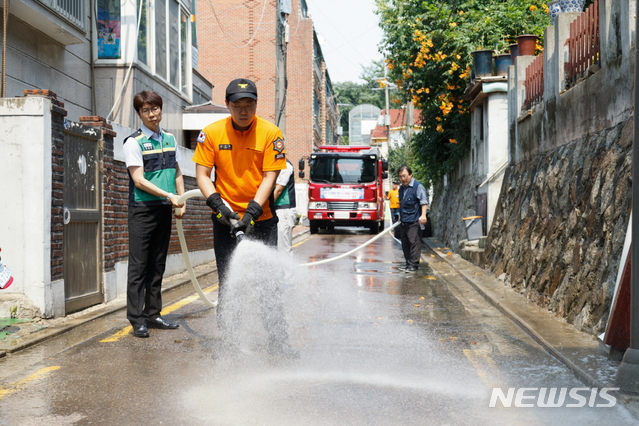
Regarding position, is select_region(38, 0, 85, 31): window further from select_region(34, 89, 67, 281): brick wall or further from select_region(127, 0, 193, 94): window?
select_region(34, 89, 67, 281): brick wall

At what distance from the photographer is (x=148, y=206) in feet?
23.9

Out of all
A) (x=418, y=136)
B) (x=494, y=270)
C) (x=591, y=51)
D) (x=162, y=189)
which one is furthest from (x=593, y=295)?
(x=418, y=136)

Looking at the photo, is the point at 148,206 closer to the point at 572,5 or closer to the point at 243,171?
the point at 243,171

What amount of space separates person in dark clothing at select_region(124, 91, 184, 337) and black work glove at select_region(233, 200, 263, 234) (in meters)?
1.40

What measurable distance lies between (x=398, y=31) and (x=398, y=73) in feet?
4.91

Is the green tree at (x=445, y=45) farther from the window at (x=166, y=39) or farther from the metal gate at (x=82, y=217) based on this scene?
the metal gate at (x=82, y=217)

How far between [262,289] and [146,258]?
1.87m

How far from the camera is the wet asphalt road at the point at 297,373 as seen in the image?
14.6 feet

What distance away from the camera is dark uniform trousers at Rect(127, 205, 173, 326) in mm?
7238

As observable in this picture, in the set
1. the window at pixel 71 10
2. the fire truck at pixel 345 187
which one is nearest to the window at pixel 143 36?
the window at pixel 71 10

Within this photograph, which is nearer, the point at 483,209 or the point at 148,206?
the point at 148,206

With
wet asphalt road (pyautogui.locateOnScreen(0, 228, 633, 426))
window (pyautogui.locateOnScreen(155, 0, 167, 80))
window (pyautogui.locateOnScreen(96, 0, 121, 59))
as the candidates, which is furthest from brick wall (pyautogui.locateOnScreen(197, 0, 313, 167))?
wet asphalt road (pyautogui.locateOnScreen(0, 228, 633, 426))

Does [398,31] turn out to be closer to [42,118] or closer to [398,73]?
[398,73]

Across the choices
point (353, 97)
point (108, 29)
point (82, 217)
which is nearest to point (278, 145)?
point (82, 217)
